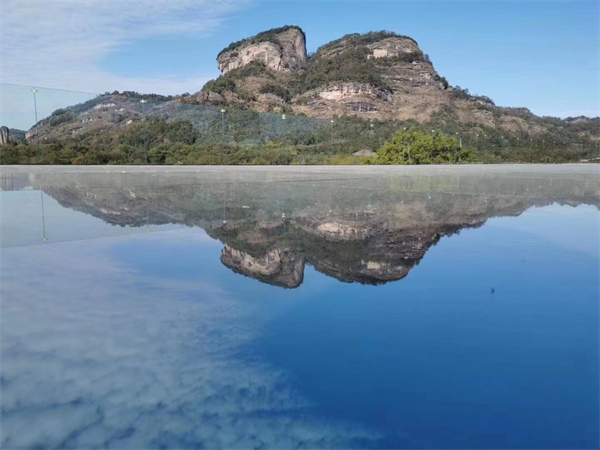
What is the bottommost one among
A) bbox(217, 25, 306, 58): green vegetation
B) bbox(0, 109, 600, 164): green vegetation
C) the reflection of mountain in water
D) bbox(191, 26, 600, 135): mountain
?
the reflection of mountain in water

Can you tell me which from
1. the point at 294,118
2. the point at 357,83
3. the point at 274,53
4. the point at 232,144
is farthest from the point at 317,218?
the point at 274,53

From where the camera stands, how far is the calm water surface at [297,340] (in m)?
1.00

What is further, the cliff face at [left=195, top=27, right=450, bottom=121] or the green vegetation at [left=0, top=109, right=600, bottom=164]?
the cliff face at [left=195, top=27, right=450, bottom=121]

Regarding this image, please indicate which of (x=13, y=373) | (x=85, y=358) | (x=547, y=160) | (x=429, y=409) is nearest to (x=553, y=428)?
(x=429, y=409)

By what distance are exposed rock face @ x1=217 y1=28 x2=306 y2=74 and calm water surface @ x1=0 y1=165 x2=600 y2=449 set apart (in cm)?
6976

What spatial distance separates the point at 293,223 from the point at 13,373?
2.26 metres

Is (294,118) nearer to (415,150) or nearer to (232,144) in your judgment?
(232,144)

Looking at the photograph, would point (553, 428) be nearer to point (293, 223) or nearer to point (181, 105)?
point (293, 223)

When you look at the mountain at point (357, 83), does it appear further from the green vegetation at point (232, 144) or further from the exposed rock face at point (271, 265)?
the exposed rock face at point (271, 265)

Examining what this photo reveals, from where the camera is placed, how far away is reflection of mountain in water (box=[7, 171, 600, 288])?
2.24 metres

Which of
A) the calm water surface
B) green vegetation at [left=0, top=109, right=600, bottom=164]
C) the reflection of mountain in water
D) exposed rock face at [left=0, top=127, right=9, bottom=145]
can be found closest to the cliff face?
green vegetation at [left=0, top=109, right=600, bottom=164]

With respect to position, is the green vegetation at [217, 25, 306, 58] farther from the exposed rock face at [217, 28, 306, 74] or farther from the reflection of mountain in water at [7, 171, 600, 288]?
the reflection of mountain in water at [7, 171, 600, 288]

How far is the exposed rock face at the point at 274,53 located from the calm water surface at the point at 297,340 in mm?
69760

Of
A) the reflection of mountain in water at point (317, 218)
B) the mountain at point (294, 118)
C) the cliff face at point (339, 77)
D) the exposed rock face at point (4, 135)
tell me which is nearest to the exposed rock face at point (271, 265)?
the reflection of mountain in water at point (317, 218)
